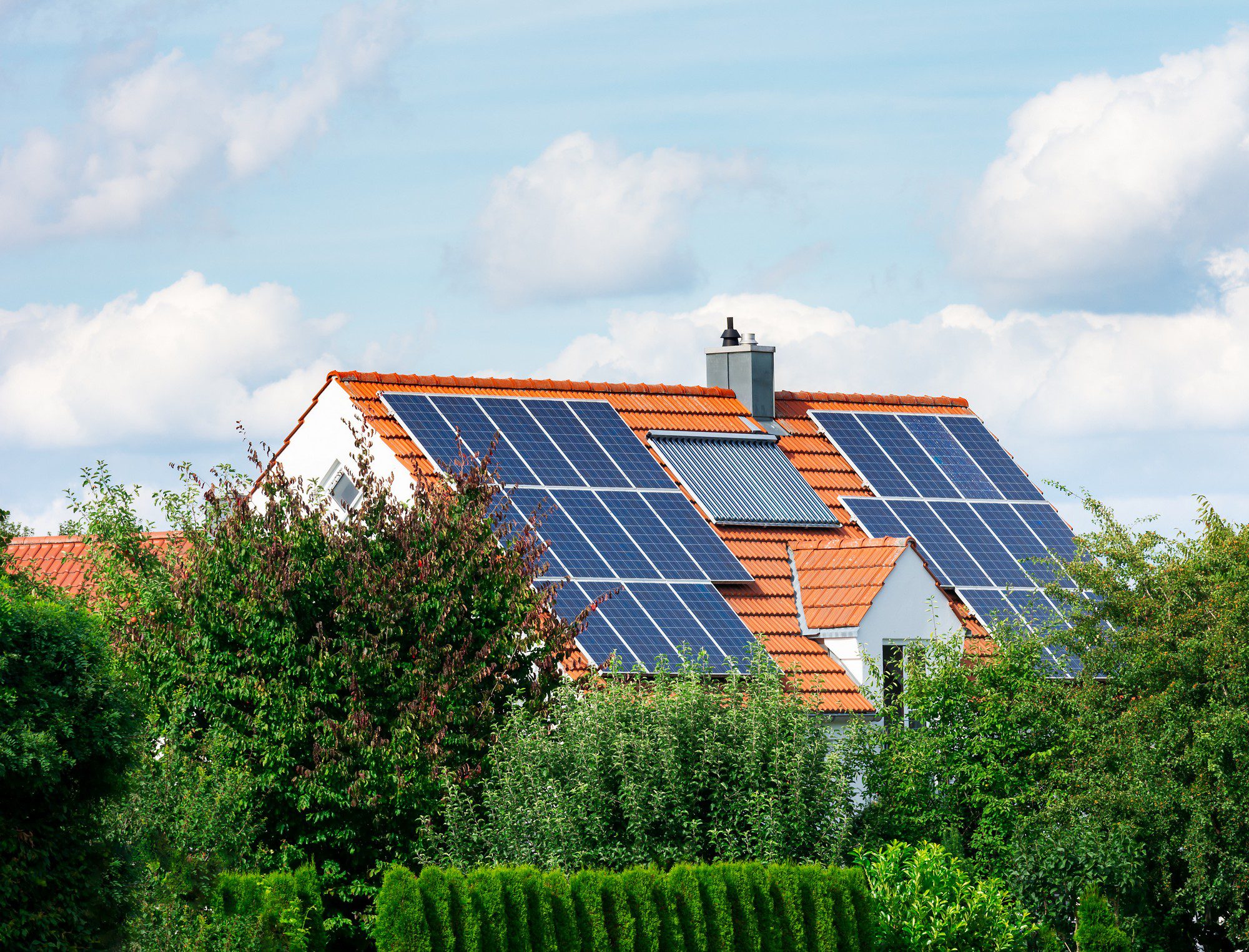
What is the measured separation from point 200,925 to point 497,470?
27.2ft

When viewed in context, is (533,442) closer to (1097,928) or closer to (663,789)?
(663,789)

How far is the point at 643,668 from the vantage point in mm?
24422

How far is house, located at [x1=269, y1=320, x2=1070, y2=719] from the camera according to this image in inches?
1123

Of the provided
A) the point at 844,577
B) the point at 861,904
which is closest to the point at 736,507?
the point at 844,577

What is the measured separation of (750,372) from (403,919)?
18.9 metres

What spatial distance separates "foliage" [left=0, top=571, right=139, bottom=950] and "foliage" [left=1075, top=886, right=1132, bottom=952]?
12520mm

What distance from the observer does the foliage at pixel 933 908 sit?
21750 millimetres

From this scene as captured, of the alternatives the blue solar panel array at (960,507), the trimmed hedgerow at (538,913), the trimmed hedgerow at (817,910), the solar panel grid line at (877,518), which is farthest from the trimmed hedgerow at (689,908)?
the solar panel grid line at (877,518)

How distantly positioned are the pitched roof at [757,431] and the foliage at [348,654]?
3.86 m

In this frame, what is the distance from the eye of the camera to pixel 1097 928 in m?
23.8

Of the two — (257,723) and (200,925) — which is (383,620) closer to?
(257,723)

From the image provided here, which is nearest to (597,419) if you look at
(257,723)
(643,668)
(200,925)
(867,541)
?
(867,541)

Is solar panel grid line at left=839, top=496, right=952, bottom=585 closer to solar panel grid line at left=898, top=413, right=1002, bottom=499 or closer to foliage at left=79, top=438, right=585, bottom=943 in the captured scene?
solar panel grid line at left=898, top=413, right=1002, bottom=499

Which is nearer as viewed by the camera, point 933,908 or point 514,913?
point 514,913
